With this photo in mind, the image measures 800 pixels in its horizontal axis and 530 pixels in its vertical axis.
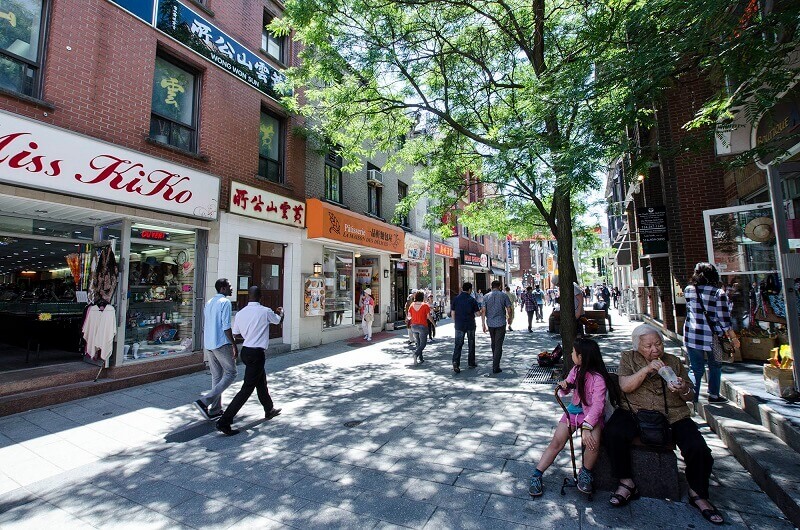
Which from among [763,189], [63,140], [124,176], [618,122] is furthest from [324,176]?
[763,189]

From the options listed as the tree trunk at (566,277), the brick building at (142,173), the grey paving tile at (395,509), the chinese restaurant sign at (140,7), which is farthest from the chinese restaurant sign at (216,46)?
the grey paving tile at (395,509)

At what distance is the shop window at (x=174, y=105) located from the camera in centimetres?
784

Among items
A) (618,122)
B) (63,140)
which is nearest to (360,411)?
(618,122)

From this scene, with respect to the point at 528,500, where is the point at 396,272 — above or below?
above

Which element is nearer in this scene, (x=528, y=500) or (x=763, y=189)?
(x=528, y=500)

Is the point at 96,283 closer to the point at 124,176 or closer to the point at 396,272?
the point at 124,176

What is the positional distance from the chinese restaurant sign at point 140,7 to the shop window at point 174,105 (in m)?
0.74

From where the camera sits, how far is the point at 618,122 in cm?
438

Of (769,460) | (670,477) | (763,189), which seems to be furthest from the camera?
(763,189)

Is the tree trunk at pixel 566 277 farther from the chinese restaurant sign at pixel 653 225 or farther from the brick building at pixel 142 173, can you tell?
the brick building at pixel 142 173

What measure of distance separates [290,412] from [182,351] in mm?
4025

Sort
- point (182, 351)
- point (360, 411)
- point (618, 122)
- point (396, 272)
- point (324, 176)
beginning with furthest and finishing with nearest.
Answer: point (396, 272) → point (324, 176) → point (182, 351) → point (360, 411) → point (618, 122)

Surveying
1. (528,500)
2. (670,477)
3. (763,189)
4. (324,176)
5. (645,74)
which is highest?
(324,176)

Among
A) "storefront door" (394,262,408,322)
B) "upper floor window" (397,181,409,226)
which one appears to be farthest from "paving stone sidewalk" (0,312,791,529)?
"upper floor window" (397,181,409,226)
